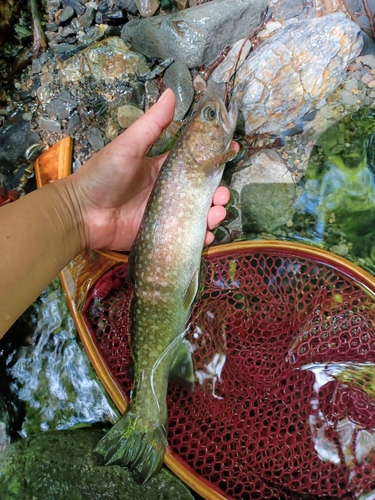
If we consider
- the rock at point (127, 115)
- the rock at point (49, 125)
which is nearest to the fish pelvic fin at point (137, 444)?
the rock at point (127, 115)

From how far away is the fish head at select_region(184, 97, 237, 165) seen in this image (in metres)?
2.52

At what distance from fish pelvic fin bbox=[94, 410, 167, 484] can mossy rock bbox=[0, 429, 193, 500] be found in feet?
0.30

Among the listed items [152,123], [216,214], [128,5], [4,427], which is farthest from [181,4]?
[4,427]

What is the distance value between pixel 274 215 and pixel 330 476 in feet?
5.63

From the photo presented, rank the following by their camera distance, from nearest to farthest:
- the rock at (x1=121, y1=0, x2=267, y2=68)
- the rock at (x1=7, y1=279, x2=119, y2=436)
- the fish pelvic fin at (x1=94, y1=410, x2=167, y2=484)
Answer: the fish pelvic fin at (x1=94, y1=410, x2=167, y2=484) → the rock at (x1=121, y1=0, x2=267, y2=68) → the rock at (x1=7, y1=279, x2=119, y2=436)

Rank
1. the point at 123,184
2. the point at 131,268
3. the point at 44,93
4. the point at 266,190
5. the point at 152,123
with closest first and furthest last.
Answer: the point at 152,123 < the point at 131,268 < the point at 123,184 < the point at 266,190 < the point at 44,93

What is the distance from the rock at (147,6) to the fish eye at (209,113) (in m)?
1.49

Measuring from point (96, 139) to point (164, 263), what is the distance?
1.39 m

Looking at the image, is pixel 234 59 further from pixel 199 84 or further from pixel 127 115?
pixel 127 115

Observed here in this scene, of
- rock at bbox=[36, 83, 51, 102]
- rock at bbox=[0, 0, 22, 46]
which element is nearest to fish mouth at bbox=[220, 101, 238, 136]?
rock at bbox=[36, 83, 51, 102]

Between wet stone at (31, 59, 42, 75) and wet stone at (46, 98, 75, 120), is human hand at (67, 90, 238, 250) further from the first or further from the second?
wet stone at (31, 59, 42, 75)

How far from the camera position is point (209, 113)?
2.53m

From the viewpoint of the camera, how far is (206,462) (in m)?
2.66

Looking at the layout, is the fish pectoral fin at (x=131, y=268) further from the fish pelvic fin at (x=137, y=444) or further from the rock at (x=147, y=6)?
the rock at (x=147, y=6)
